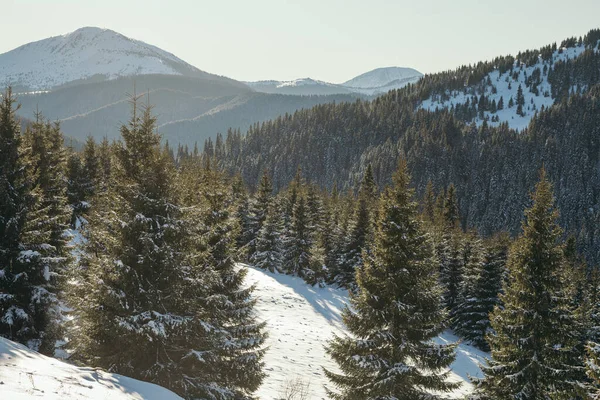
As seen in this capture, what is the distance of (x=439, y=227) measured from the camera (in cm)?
5103

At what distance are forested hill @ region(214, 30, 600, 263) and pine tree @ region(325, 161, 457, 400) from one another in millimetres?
138070

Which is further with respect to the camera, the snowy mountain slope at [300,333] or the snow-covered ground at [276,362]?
the snowy mountain slope at [300,333]

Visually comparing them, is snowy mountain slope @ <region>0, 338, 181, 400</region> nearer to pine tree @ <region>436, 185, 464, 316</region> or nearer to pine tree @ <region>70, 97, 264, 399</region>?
pine tree @ <region>70, 97, 264, 399</region>

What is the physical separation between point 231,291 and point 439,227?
40261mm

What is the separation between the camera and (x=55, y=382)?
8.10 meters

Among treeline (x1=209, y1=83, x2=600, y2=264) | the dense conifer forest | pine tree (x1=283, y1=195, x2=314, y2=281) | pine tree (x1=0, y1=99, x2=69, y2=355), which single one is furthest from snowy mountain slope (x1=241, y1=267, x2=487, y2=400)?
treeline (x1=209, y1=83, x2=600, y2=264)

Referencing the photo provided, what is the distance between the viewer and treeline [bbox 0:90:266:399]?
11430mm

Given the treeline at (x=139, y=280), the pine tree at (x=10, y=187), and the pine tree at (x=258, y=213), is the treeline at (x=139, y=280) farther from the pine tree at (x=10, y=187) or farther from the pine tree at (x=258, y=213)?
the pine tree at (x=258, y=213)

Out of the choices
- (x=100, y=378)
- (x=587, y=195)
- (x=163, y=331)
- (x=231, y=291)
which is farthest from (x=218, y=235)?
(x=587, y=195)

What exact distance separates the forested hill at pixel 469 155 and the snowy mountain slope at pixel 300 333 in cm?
11831

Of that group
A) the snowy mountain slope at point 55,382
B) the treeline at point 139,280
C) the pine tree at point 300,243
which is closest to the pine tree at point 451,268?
the pine tree at point 300,243

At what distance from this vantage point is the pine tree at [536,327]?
14.4m

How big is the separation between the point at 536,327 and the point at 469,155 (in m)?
163

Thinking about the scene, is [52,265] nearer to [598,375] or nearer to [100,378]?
[100,378]
